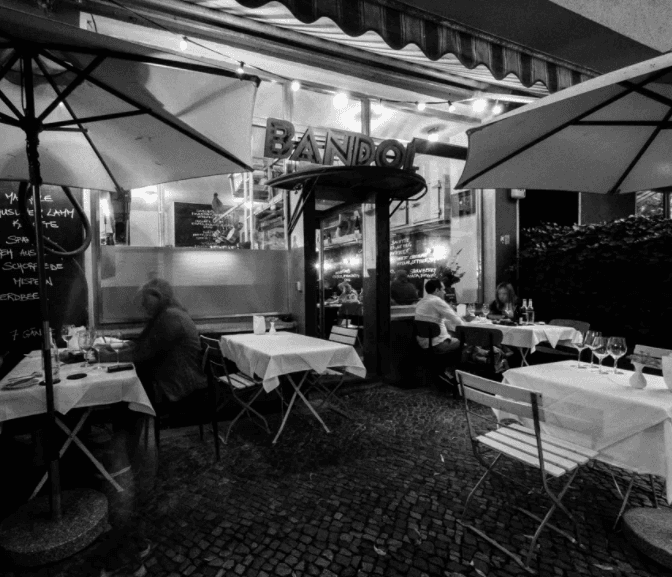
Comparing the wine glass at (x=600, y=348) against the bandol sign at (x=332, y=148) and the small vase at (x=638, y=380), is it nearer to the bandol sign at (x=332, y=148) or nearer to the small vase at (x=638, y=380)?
the small vase at (x=638, y=380)

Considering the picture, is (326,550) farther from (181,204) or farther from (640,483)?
(181,204)

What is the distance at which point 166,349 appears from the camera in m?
3.96

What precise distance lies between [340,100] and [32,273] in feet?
17.8

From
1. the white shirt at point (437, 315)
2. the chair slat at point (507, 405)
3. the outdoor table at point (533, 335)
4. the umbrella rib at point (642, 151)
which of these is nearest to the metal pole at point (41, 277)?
the chair slat at point (507, 405)

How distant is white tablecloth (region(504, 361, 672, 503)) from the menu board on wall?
6.89 meters

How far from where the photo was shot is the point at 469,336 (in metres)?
5.68

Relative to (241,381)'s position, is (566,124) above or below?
above

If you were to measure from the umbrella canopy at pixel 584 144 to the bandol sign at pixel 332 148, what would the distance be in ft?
7.70

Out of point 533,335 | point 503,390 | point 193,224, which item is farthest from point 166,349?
point 193,224

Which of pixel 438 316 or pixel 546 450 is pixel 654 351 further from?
pixel 438 316

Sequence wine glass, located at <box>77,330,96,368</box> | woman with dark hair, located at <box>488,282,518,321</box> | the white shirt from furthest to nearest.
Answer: woman with dark hair, located at <box>488,282,518,321</box> → the white shirt → wine glass, located at <box>77,330,96,368</box>

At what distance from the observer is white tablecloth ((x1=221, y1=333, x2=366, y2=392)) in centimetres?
399

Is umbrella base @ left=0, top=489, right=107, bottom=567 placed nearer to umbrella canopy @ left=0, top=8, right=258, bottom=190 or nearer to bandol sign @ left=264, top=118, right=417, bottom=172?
umbrella canopy @ left=0, top=8, right=258, bottom=190

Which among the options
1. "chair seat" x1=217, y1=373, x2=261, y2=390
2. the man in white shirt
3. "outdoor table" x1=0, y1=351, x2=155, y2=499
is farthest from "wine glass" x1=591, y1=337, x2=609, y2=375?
"outdoor table" x1=0, y1=351, x2=155, y2=499
